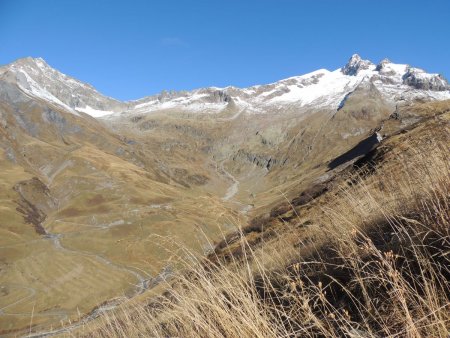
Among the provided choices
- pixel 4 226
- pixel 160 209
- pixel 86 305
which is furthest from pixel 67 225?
pixel 86 305

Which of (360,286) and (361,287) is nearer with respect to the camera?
(361,287)

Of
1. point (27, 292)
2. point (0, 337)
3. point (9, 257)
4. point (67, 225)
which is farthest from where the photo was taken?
point (67, 225)

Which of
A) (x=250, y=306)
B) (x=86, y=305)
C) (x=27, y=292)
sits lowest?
(x=86, y=305)

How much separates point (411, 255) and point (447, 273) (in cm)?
57

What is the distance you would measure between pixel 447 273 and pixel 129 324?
503cm

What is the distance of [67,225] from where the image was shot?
180 metres

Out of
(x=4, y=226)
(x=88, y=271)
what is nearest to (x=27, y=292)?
(x=88, y=271)

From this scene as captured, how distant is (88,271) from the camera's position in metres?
129

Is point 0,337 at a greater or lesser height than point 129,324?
lesser

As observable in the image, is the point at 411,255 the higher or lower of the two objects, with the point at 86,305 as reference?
higher

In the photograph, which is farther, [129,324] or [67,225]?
[67,225]

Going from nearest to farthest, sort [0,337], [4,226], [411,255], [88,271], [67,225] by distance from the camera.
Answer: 1. [411,255]
2. [0,337]
3. [88,271]
4. [4,226]
5. [67,225]

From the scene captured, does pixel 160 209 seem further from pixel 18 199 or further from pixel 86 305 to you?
pixel 86 305

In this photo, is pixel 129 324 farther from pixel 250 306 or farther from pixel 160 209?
pixel 160 209
